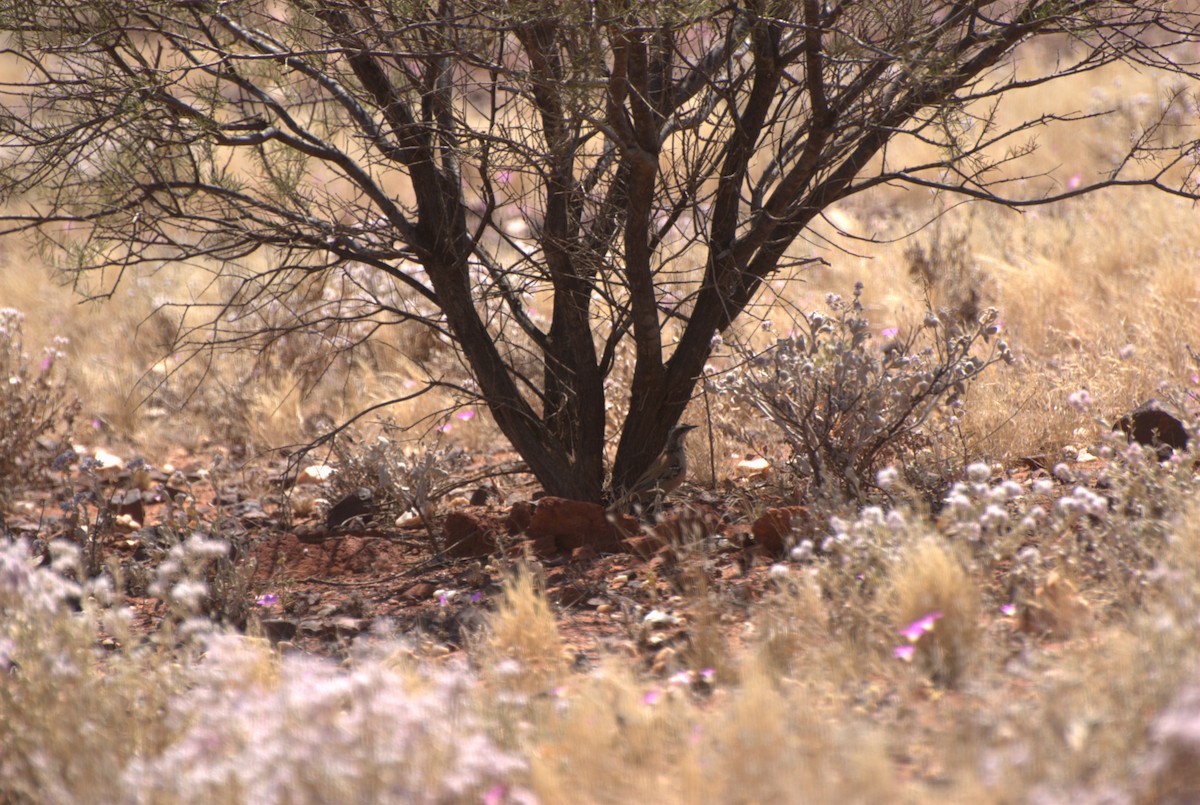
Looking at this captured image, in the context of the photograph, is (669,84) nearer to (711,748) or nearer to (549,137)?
(549,137)

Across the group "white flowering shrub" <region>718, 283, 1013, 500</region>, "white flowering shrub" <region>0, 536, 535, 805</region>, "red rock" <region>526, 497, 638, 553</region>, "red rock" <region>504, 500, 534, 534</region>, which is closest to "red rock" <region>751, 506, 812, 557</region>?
"white flowering shrub" <region>718, 283, 1013, 500</region>

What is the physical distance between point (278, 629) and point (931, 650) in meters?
2.02

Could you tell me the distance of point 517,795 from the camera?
1.95 m

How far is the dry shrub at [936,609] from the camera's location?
2590mm

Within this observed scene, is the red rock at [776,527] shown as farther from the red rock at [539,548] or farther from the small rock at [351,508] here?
the small rock at [351,508]

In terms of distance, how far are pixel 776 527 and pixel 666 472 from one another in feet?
2.41

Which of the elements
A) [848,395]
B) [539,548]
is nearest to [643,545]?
[539,548]

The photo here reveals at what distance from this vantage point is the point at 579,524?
4160 mm

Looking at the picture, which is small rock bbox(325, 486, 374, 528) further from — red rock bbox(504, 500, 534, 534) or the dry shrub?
the dry shrub

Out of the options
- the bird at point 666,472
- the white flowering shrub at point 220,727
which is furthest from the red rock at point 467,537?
the white flowering shrub at point 220,727

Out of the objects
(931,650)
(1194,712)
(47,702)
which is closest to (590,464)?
(931,650)

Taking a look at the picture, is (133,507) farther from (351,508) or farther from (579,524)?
(579,524)

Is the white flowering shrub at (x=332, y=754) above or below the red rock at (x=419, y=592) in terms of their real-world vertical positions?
below

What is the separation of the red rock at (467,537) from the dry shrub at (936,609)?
76.1 inches
